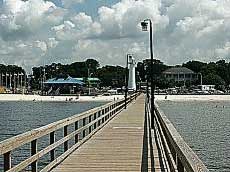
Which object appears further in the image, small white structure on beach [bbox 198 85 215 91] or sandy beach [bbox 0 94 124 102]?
small white structure on beach [bbox 198 85 215 91]

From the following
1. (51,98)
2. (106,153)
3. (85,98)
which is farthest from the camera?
(51,98)

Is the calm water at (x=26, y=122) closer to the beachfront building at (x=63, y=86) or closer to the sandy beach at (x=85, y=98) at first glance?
the sandy beach at (x=85, y=98)

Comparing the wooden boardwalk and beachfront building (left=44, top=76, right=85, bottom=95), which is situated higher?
beachfront building (left=44, top=76, right=85, bottom=95)

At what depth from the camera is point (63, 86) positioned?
18725 centimetres

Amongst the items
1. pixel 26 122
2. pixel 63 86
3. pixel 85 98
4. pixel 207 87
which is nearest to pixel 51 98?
pixel 85 98

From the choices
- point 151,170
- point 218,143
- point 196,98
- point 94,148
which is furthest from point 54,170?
point 196,98

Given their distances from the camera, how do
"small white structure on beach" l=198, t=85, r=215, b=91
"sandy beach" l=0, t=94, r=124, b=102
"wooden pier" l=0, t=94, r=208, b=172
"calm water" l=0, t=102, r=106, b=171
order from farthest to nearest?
"small white structure on beach" l=198, t=85, r=215, b=91 → "sandy beach" l=0, t=94, r=124, b=102 → "calm water" l=0, t=102, r=106, b=171 → "wooden pier" l=0, t=94, r=208, b=172

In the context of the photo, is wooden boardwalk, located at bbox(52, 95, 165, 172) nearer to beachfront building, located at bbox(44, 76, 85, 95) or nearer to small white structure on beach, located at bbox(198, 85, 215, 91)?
beachfront building, located at bbox(44, 76, 85, 95)

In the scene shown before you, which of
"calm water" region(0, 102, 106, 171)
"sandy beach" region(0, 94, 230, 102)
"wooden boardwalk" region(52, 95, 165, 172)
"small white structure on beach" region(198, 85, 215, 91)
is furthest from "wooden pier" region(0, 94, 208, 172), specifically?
"small white structure on beach" region(198, 85, 215, 91)

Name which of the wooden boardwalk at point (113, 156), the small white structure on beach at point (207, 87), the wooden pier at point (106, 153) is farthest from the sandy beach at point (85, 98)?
the wooden pier at point (106, 153)

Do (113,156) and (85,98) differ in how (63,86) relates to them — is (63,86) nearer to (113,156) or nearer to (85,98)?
(85,98)

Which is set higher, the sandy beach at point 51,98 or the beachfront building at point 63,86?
the beachfront building at point 63,86

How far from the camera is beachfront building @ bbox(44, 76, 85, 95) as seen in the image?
18512 centimetres

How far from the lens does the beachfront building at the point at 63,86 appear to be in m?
185
